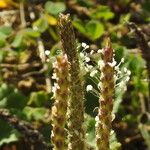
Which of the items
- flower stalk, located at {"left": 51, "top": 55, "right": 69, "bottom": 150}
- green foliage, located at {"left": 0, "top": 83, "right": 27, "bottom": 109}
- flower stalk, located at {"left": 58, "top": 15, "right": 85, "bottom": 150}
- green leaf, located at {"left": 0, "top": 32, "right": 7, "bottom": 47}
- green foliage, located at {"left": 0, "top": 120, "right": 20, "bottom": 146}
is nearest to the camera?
flower stalk, located at {"left": 51, "top": 55, "right": 69, "bottom": 150}

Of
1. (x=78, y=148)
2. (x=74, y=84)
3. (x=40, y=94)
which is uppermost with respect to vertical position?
(x=40, y=94)

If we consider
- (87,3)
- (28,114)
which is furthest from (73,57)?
(87,3)

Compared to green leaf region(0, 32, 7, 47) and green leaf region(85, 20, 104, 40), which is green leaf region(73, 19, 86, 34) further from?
green leaf region(0, 32, 7, 47)

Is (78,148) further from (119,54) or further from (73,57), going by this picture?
(119,54)

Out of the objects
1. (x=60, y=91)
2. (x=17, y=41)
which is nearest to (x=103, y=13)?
(x=17, y=41)

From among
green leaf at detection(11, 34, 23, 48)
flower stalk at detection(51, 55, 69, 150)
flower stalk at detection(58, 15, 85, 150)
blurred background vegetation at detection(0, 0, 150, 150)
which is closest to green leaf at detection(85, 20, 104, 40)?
blurred background vegetation at detection(0, 0, 150, 150)
